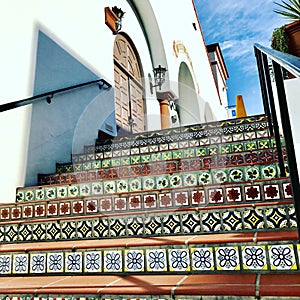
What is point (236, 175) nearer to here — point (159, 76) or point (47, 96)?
point (47, 96)

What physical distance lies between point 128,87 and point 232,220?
4.66 metres

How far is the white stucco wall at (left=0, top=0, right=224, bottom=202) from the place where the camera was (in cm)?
280

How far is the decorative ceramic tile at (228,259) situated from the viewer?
1435 millimetres

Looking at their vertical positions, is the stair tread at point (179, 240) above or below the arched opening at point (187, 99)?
below

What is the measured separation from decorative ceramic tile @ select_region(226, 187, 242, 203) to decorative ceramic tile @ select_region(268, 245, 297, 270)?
53 centimetres

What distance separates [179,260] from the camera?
1.51m

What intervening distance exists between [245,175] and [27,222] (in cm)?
137

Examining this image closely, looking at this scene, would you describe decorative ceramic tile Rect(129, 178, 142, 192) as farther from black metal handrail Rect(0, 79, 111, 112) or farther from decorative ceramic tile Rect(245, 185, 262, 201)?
black metal handrail Rect(0, 79, 111, 112)

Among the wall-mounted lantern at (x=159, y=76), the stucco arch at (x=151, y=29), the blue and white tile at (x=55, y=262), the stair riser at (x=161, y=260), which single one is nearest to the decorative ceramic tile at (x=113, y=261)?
the stair riser at (x=161, y=260)

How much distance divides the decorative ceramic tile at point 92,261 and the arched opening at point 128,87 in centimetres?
386

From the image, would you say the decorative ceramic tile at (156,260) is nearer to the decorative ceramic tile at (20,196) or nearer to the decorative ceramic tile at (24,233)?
the decorative ceramic tile at (24,233)

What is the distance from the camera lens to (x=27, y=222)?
2070mm

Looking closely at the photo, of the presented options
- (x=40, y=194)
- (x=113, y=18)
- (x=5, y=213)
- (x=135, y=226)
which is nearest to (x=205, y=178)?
(x=135, y=226)

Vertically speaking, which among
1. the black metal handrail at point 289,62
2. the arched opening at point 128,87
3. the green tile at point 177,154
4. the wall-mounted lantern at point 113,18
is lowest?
the black metal handrail at point 289,62
